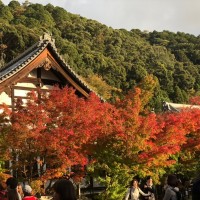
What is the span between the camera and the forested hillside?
230ft

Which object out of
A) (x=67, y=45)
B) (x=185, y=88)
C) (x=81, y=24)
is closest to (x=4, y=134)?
(x=67, y=45)

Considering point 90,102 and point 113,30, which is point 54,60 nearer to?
point 90,102

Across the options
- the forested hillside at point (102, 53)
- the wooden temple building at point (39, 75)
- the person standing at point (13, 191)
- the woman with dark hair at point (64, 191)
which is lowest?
the person standing at point (13, 191)

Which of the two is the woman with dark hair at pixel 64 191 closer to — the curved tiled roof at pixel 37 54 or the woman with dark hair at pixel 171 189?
the woman with dark hair at pixel 171 189

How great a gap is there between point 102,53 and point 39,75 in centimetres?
6565

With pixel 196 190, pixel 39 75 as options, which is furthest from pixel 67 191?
pixel 39 75

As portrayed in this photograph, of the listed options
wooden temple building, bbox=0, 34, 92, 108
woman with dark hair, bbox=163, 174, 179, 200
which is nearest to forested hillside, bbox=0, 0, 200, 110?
wooden temple building, bbox=0, 34, 92, 108

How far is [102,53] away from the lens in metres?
86.1

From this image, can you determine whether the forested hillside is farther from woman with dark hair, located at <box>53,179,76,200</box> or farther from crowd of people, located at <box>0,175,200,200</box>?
woman with dark hair, located at <box>53,179,76,200</box>

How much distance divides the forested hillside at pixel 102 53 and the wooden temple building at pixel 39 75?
44.4 meters

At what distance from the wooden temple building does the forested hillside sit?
44378 mm

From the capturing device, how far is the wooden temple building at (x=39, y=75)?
19.6 m

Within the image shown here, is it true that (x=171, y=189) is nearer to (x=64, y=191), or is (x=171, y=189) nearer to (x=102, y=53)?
(x=64, y=191)

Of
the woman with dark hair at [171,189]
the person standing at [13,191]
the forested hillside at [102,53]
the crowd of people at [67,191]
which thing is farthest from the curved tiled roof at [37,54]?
the forested hillside at [102,53]
